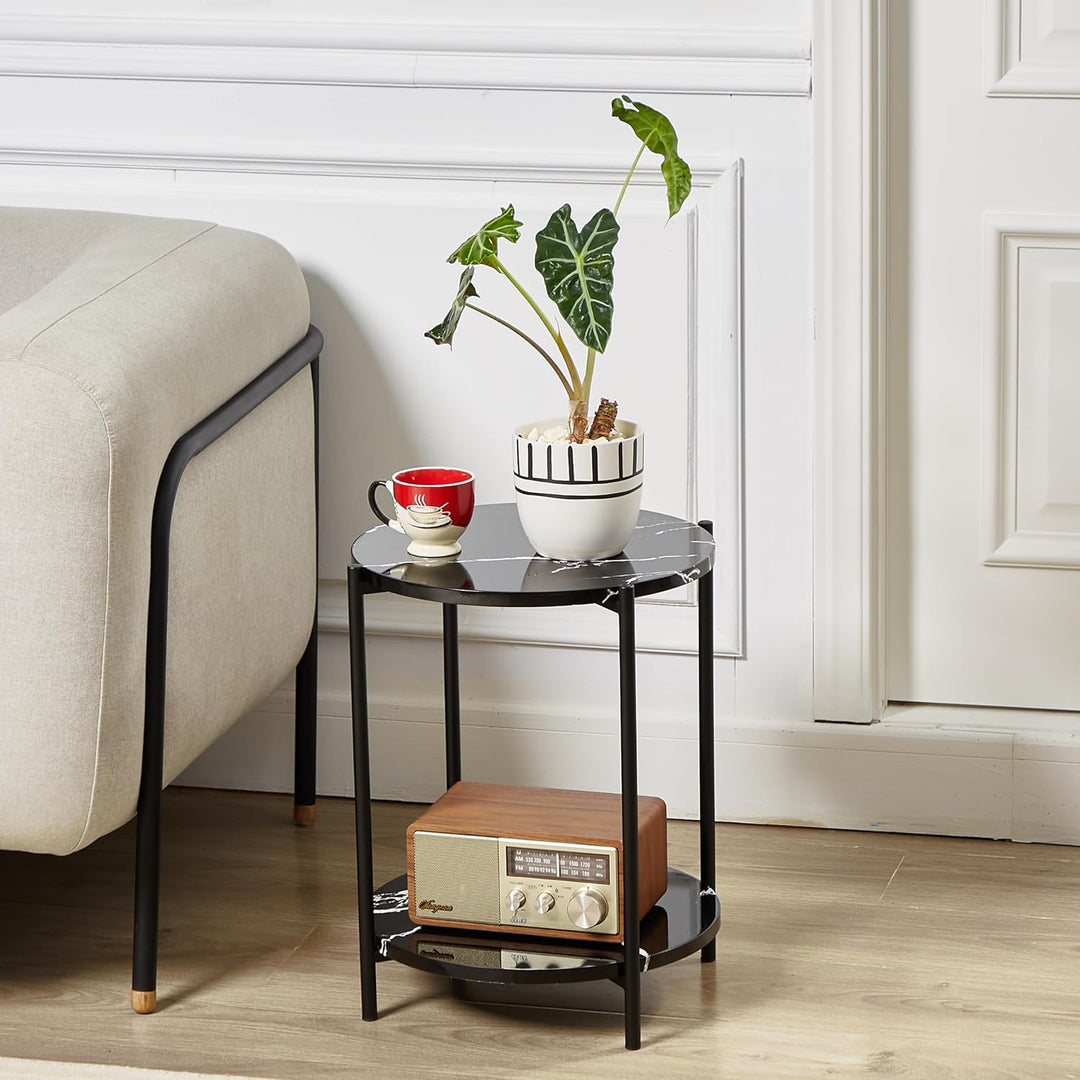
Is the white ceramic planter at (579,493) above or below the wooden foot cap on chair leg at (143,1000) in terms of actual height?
above

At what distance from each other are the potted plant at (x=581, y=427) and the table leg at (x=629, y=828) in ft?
0.34

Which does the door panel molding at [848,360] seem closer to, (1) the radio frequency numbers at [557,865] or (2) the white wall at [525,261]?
(2) the white wall at [525,261]

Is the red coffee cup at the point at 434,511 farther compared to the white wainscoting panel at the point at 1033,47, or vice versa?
the white wainscoting panel at the point at 1033,47

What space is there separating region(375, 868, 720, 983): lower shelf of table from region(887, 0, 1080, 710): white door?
0.56m

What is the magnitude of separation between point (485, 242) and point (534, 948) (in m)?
0.69

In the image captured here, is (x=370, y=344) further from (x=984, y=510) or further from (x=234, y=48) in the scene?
(x=984, y=510)

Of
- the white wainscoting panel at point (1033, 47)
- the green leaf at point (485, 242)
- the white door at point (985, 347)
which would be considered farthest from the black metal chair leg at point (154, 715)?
the white wainscoting panel at point (1033, 47)

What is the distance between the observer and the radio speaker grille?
1.54 meters

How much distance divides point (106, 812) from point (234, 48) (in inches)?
40.4

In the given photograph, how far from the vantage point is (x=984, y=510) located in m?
1.92

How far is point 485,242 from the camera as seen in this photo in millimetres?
1479

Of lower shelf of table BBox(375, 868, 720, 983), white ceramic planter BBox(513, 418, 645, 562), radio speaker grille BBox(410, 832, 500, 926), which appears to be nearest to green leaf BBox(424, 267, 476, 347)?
white ceramic planter BBox(513, 418, 645, 562)

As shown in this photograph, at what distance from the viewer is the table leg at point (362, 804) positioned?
152cm

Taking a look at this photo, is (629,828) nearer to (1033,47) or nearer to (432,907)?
(432,907)
